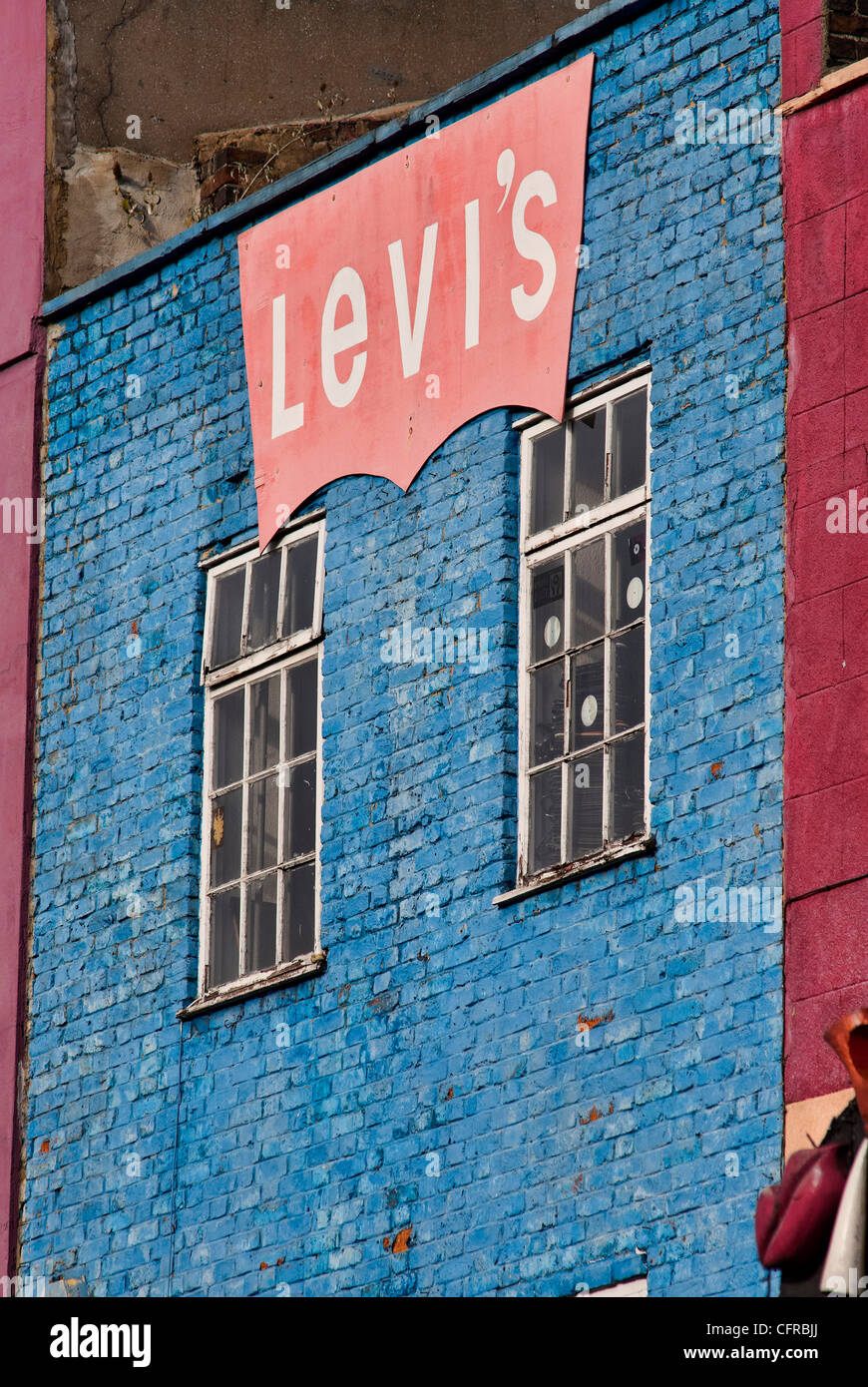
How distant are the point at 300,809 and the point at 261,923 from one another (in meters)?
0.55

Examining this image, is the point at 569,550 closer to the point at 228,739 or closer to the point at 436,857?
the point at 436,857

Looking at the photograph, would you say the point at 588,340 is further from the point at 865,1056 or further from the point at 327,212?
the point at 865,1056

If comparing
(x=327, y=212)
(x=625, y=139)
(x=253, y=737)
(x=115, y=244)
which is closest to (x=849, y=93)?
(x=625, y=139)

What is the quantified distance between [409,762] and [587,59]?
10.2 ft

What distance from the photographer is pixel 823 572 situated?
12766 millimetres

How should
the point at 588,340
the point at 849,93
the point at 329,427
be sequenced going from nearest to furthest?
1. the point at 849,93
2. the point at 588,340
3. the point at 329,427

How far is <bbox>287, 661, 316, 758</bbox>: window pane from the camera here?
15320 mm

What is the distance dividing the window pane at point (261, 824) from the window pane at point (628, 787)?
2.26m

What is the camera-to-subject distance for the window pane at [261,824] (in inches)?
606

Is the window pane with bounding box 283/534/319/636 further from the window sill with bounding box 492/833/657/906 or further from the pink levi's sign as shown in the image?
the window sill with bounding box 492/833/657/906

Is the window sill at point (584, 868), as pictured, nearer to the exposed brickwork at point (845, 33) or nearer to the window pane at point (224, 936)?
the window pane at point (224, 936)

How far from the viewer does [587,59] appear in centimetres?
1440

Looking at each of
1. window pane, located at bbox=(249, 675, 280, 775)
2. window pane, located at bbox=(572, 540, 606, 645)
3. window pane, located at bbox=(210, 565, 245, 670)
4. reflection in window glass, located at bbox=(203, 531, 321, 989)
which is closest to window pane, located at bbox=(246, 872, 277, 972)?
reflection in window glass, located at bbox=(203, 531, 321, 989)
